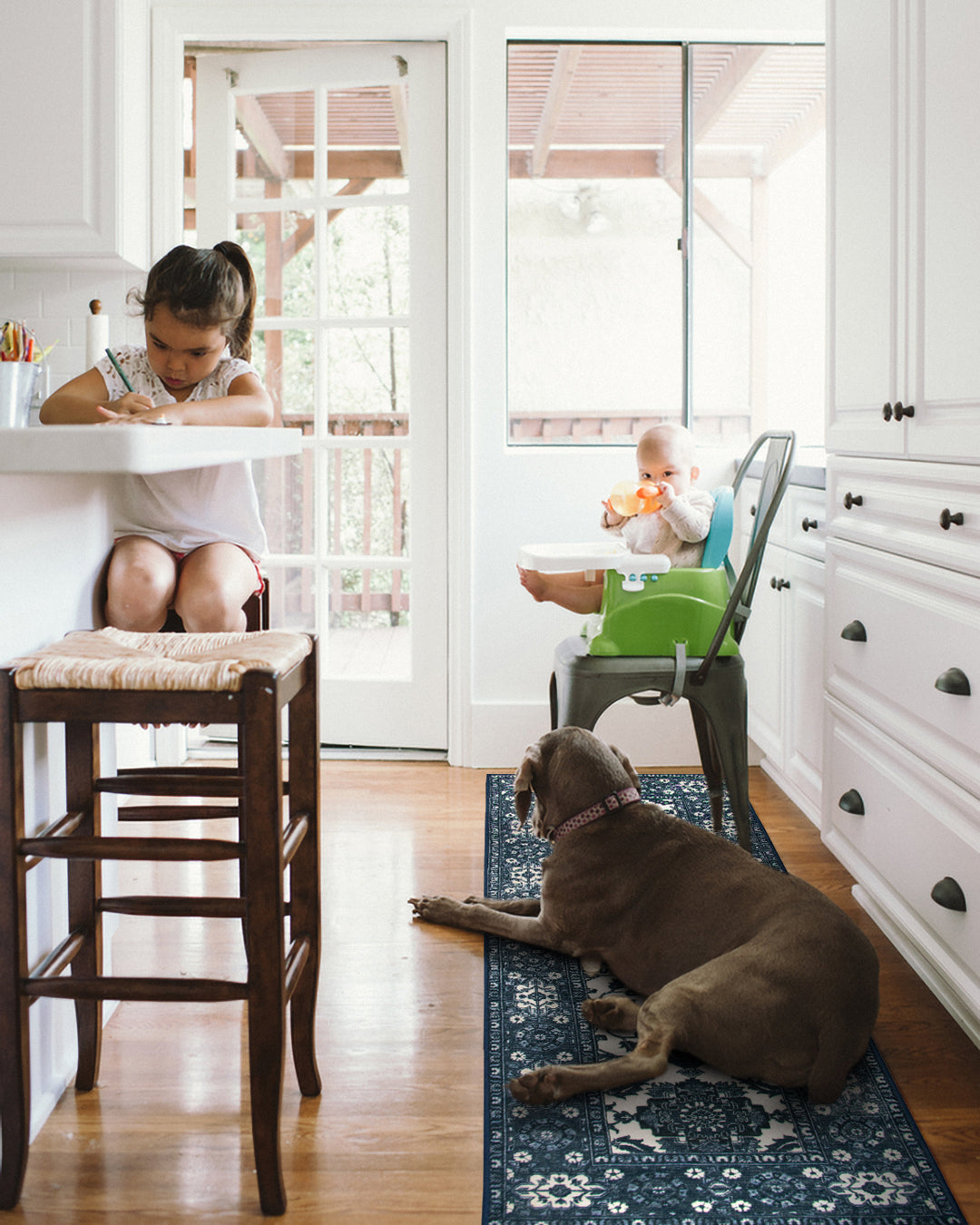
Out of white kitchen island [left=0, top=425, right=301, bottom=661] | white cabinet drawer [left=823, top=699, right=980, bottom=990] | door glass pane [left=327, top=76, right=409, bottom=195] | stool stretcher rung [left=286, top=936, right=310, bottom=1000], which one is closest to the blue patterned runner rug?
white cabinet drawer [left=823, top=699, right=980, bottom=990]

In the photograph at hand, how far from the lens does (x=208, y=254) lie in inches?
80.7

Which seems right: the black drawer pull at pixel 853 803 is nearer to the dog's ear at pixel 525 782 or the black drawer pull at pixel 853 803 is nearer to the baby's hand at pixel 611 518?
the dog's ear at pixel 525 782

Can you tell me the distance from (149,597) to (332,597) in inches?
65.4

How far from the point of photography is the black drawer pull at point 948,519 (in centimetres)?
176

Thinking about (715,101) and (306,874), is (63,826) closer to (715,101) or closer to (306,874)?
(306,874)

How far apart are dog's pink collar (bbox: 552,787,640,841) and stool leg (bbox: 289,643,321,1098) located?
0.53m

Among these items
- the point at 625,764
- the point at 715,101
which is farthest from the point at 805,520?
the point at 715,101

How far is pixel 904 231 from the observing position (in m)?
1.98

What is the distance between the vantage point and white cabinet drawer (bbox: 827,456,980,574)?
69.2 inches

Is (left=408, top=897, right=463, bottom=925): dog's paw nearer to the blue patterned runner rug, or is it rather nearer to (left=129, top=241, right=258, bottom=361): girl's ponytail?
the blue patterned runner rug

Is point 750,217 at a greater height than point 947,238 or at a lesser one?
greater

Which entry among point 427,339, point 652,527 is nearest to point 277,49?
point 427,339

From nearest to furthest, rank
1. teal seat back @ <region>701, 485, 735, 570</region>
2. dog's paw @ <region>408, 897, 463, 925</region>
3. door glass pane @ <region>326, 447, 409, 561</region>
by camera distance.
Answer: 1. dog's paw @ <region>408, 897, 463, 925</region>
2. teal seat back @ <region>701, 485, 735, 570</region>
3. door glass pane @ <region>326, 447, 409, 561</region>

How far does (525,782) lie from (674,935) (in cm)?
36
